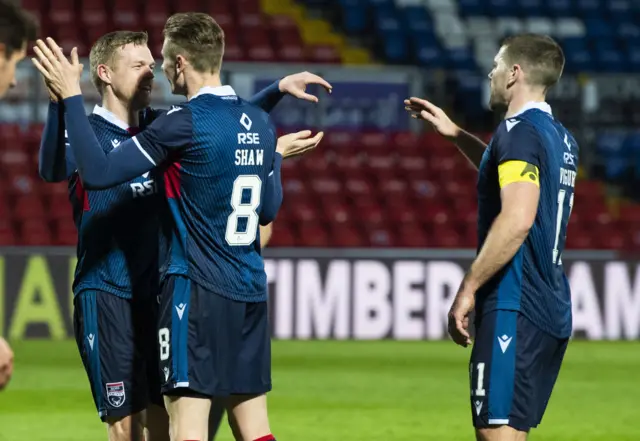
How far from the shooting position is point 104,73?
568cm

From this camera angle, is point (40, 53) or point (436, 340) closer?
point (40, 53)

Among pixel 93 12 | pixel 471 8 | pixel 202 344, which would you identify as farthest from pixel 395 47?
pixel 202 344

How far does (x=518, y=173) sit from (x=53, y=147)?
188cm

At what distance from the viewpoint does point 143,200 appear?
5.59 metres

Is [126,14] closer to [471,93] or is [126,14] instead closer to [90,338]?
[471,93]

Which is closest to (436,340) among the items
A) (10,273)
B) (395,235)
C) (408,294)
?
(408,294)

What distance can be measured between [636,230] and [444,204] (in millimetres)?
2562

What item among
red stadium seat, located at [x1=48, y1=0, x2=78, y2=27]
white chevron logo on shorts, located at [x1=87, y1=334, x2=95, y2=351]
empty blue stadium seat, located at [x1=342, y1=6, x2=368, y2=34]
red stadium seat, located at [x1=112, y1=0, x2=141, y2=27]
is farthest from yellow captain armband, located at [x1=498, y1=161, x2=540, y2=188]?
empty blue stadium seat, located at [x1=342, y1=6, x2=368, y2=34]

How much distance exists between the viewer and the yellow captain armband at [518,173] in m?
5.00

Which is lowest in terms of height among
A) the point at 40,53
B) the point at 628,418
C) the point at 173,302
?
the point at 628,418

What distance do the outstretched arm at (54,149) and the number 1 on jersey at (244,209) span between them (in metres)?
0.81

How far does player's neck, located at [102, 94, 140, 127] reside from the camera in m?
5.71

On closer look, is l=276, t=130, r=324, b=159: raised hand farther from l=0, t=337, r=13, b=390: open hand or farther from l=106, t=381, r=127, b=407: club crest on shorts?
l=0, t=337, r=13, b=390: open hand

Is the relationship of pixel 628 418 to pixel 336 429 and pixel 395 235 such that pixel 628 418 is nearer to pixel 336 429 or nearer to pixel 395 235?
pixel 336 429
